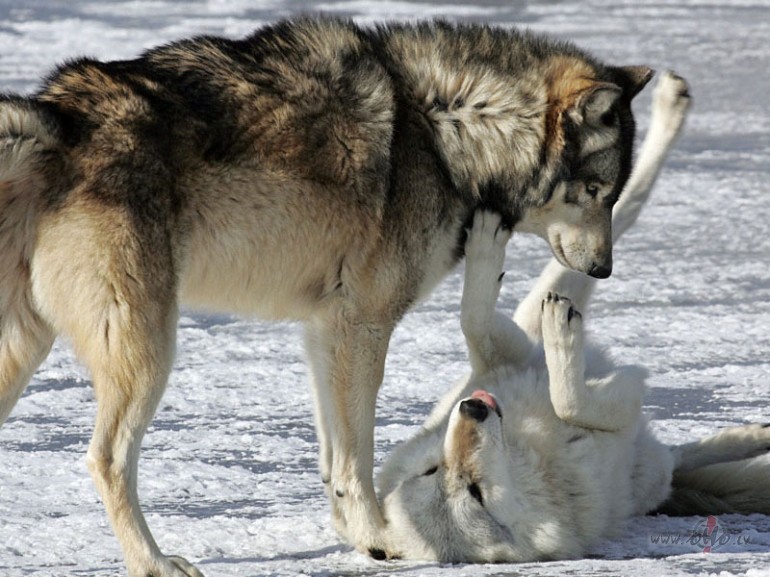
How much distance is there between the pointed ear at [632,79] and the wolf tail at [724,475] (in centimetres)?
125

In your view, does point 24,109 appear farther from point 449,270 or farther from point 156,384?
point 449,270

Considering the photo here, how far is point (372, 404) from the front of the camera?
416 centimetres

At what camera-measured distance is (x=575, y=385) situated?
13.5 ft

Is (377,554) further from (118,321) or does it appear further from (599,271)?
(599,271)

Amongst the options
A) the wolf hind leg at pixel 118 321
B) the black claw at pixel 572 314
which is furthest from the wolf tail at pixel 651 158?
the wolf hind leg at pixel 118 321

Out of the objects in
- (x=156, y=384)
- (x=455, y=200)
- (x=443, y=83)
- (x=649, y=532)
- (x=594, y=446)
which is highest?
(x=443, y=83)

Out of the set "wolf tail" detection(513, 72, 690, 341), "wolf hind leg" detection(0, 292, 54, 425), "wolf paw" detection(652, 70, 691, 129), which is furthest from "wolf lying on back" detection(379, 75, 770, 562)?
"wolf hind leg" detection(0, 292, 54, 425)

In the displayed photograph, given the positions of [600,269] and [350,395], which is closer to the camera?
[350,395]

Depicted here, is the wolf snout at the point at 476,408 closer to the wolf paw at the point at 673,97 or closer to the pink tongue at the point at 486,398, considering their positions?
the pink tongue at the point at 486,398

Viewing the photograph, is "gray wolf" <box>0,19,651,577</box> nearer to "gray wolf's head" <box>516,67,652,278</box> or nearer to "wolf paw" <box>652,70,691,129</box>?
"gray wolf's head" <box>516,67,652,278</box>

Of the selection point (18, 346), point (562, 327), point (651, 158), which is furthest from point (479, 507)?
point (651, 158)

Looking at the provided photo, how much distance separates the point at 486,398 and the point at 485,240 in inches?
25.2

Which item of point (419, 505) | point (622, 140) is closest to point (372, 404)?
point (419, 505)

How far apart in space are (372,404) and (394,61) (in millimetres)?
1163
